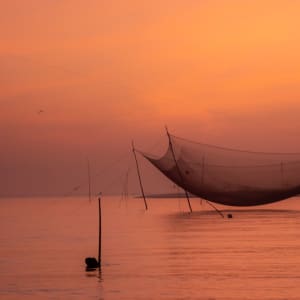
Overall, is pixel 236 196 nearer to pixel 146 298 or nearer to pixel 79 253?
pixel 79 253

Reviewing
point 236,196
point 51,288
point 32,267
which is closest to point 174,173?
point 236,196

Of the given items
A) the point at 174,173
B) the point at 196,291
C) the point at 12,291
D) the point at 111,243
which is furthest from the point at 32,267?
the point at 174,173

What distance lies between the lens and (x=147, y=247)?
1626 inches

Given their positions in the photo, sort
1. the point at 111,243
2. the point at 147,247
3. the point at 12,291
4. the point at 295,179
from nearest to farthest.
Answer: the point at 12,291 → the point at 147,247 → the point at 111,243 → the point at 295,179

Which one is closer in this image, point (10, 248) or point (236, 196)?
point (10, 248)

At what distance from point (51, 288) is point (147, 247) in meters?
16.0

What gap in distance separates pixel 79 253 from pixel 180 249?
481 cm

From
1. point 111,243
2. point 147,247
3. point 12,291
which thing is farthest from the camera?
point 111,243

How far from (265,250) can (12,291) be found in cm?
1560

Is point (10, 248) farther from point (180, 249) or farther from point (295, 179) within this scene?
point (295, 179)

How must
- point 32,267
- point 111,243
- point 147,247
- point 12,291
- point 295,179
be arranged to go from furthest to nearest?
point 295,179 → point 111,243 → point 147,247 → point 32,267 → point 12,291

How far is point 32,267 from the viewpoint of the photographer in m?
31.9

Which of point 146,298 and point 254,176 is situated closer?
point 146,298

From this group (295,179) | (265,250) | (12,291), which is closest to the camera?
(12,291)
